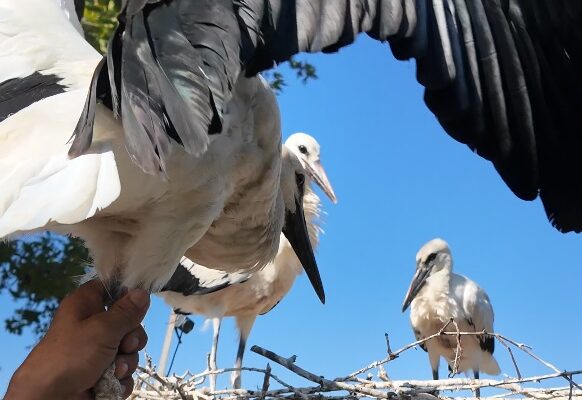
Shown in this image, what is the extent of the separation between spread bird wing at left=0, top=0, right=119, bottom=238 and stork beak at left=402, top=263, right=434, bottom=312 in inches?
175

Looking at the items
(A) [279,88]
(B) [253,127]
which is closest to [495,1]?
(B) [253,127]

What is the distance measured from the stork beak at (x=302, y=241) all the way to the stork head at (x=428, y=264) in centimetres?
369

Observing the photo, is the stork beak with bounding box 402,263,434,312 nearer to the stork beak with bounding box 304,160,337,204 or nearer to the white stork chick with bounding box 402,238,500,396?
the white stork chick with bounding box 402,238,500,396

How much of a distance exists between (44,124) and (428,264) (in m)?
5.00

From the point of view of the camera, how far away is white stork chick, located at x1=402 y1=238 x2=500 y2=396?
19.6ft

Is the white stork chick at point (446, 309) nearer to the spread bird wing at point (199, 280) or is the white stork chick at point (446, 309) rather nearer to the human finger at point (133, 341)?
the spread bird wing at point (199, 280)

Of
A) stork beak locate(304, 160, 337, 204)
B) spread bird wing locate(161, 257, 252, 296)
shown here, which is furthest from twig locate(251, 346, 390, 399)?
stork beak locate(304, 160, 337, 204)

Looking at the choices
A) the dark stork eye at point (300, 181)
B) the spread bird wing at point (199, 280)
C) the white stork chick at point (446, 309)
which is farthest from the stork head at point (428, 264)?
the dark stork eye at point (300, 181)

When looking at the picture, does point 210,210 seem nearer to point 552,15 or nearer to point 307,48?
point 307,48

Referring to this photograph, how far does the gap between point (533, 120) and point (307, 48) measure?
520 mm

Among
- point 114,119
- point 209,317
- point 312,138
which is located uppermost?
point 312,138

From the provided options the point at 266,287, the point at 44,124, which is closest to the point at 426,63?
the point at 44,124

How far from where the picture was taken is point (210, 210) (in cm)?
166

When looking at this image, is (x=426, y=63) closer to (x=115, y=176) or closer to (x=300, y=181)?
(x=115, y=176)
